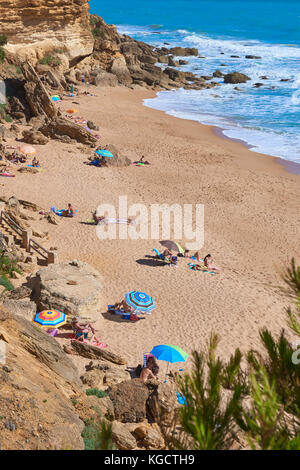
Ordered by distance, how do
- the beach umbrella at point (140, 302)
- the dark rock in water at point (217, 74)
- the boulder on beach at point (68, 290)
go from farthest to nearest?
the dark rock in water at point (217, 74) → the beach umbrella at point (140, 302) → the boulder on beach at point (68, 290)

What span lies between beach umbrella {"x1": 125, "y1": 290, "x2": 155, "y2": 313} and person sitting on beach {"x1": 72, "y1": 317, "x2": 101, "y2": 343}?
4.19ft

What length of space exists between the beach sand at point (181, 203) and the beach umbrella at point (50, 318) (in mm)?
1128

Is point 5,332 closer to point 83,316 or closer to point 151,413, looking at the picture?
point 151,413

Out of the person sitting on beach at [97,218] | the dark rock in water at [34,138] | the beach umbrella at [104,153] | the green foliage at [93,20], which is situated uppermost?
the green foliage at [93,20]

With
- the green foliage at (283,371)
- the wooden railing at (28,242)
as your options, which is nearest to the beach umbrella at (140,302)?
the wooden railing at (28,242)

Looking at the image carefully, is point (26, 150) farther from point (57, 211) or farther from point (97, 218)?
point (97, 218)

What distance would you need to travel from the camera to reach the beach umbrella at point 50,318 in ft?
39.1

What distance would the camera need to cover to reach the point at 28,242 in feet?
52.0

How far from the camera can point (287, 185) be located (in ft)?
83.6

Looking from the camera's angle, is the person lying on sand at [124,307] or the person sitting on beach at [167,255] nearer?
the person lying on sand at [124,307]

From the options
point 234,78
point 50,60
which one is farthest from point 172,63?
point 50,60

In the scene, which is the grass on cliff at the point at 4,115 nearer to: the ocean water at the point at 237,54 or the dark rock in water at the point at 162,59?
the ocean water at the point at 237,54

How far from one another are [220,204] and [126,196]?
441 cm

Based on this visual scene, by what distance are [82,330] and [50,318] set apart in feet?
2.81
